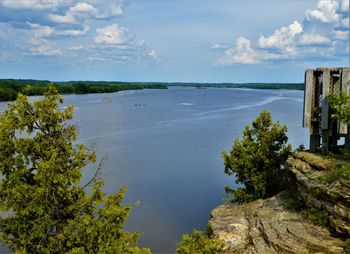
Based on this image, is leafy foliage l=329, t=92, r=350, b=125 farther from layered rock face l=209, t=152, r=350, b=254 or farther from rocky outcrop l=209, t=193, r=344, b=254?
rocky outcrop l=209, t=193, r=344, b=254

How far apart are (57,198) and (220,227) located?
7.00m

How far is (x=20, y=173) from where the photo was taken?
11742 mm

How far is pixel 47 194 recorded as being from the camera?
37.8 feet

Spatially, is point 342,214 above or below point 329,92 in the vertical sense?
below

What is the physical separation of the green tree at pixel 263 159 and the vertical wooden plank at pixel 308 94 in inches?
180

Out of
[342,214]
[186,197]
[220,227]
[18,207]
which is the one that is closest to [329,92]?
[342,214]

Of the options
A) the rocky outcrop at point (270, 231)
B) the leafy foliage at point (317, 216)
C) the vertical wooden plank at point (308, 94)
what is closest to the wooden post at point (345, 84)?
the vertical wooden plank at point (308, 94)

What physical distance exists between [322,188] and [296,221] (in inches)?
64.1

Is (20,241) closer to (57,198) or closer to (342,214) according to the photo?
(57,198)

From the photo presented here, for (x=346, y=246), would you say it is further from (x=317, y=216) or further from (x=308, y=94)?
(x=308, y=94)

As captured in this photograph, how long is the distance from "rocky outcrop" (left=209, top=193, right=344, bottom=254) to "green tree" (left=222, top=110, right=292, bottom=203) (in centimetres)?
217

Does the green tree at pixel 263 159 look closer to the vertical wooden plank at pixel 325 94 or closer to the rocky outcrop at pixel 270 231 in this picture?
the rocky outcrop at pixel 270 231

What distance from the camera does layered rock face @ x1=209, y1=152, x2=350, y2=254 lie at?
1171 cm

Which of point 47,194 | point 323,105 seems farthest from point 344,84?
point 47,194
